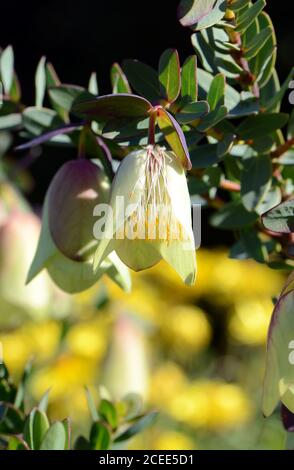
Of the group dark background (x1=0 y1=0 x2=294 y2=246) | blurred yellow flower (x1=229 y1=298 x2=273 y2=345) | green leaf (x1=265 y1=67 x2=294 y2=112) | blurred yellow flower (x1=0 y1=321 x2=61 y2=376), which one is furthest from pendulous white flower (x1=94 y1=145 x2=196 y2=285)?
dark background (x1=0 y1=0 x2=294 y2=246)

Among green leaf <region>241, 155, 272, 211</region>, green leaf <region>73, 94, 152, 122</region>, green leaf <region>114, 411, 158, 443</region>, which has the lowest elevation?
green leaf <region>114, 411, 158, 443</region>

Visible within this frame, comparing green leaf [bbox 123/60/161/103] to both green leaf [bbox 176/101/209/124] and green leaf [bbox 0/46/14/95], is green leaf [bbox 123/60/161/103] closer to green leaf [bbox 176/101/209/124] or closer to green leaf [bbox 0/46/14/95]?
green leaf [bbox 176/101/209/124]

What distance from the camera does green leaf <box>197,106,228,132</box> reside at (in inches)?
15.3

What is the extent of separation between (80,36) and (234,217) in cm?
205

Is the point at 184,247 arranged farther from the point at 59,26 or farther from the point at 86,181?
the point at 59,26

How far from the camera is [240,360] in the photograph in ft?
5.75

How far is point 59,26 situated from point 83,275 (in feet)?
7.11

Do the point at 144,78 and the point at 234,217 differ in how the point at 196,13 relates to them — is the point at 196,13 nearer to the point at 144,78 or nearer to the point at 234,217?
the point at 144,78

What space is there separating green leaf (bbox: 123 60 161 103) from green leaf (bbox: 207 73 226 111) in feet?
0.09

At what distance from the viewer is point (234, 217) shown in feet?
1.61

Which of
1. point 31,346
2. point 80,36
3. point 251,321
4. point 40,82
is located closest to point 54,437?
point 40,82

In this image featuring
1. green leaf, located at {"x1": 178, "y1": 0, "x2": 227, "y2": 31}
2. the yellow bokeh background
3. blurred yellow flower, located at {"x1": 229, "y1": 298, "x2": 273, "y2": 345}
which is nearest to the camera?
green leaf, located at {"x1": 178, "y1": 0, "x2": 227, "y2": 31}

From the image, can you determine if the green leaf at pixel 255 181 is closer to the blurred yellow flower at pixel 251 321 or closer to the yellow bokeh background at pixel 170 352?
the yellow bokeh background at pixel 170 352

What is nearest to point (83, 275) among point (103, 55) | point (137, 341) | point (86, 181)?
point (86, 181)
